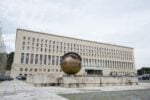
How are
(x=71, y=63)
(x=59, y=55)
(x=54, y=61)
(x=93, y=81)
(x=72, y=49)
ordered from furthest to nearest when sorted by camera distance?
(x=72, y=49), (x=59, y=55), (x=54, y=61), (x=93, y=81), (x=71, y=63)

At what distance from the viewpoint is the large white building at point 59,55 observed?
7381 cm

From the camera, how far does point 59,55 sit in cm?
8562

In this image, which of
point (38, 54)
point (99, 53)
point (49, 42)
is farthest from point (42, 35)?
point (99, 53)

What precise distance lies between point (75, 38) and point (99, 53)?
1952cm

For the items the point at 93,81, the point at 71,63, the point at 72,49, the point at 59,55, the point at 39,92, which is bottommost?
the point at 93,81

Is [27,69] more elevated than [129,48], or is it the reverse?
[129,48]

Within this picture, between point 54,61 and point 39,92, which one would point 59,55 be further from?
point 39,92

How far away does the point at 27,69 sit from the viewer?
7312cm

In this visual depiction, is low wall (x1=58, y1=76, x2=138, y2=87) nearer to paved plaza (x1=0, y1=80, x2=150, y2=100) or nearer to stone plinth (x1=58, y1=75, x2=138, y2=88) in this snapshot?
stone plinth (x1=58, y1=75, x2=138, y2=88)

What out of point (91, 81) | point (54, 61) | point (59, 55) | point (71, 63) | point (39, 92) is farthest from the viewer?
point (59, 55)

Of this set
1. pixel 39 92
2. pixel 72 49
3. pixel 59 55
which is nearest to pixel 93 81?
pixel 39 92

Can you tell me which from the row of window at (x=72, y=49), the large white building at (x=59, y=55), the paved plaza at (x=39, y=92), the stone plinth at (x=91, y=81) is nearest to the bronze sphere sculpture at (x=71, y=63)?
the stone plinth at (x=91, y=81)

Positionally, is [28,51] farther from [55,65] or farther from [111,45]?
[111,45]

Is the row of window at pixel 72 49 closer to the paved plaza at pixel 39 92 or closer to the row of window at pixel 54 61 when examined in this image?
the row of window at pixel 54 61
